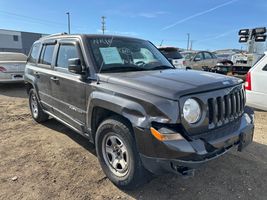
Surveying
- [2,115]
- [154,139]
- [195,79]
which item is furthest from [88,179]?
[2,115]

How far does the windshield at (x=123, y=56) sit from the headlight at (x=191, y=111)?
126cm

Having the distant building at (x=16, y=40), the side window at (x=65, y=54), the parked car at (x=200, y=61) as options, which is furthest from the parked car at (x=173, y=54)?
the distant building at (x=16, y=40)

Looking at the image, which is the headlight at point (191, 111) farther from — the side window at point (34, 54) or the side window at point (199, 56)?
the side window at point (199, 56)

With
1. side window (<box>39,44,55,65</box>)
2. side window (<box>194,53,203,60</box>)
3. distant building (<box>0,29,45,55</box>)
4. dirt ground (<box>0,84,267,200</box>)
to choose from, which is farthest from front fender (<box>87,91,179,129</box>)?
distant building (<box>0,29,45,55</box>)

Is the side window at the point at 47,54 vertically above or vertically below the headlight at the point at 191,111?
above

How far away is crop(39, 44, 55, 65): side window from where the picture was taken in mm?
4713

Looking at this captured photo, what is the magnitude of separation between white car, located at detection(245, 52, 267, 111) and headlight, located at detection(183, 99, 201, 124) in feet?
12.8

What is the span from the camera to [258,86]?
19.3 feet

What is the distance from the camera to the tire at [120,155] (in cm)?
282

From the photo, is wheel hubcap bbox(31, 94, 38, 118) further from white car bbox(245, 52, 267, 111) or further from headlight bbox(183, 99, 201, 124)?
white car bbox(245, 52, 267, 111)

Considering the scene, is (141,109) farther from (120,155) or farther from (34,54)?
(34,54)

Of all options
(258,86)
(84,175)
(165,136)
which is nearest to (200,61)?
(258,86)

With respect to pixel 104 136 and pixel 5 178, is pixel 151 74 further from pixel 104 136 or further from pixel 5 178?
pixel 5 178

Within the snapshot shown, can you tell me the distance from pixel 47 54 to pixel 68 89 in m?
1.37
